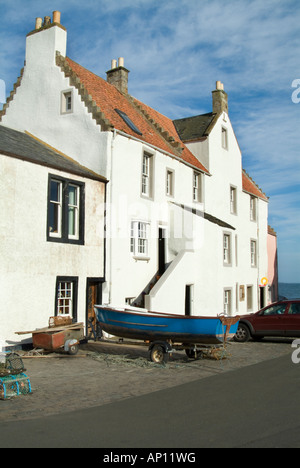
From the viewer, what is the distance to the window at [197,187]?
26281mm

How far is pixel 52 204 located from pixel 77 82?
6.28 metres

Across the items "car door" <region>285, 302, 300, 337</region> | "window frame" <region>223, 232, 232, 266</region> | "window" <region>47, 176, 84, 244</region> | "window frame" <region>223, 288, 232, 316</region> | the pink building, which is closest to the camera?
"window" <region>47, 176, 84, 244</region>

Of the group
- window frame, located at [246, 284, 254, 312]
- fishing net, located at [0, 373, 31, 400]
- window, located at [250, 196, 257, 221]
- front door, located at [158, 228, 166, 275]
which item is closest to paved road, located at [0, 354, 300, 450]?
fishing net, located at [0, 373, 31, 400]

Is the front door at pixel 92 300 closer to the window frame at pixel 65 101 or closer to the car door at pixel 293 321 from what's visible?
the car door at pixel 293 321

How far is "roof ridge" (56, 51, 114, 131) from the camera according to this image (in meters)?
19.4

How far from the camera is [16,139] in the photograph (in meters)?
18.1

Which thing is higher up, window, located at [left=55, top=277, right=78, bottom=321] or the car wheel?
window, located at [left=55, top=277, right=78, bottom=321]

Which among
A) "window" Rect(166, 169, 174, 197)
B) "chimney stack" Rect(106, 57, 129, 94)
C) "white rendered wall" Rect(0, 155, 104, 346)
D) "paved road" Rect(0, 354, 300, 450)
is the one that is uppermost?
"chimney stack" Rect(106, 57, 129, 94)

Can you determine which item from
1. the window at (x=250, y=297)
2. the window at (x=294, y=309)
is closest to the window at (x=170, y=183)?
the window at (x=294, y=309)

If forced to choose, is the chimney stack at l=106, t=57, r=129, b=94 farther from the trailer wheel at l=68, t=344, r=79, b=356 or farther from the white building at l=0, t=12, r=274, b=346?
the trailer wheel at l=68, t=344, r=79, b=356

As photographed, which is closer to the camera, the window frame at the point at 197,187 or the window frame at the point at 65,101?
the window frame at the point at 65,101

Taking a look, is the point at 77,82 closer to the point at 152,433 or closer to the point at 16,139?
the point at 16,139

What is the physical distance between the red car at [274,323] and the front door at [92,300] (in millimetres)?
6115

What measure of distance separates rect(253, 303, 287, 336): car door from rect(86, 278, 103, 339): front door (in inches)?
260
